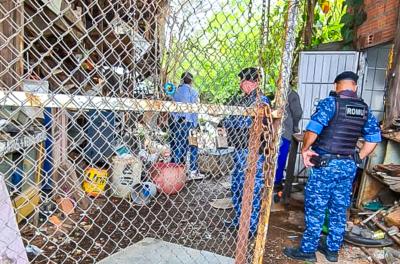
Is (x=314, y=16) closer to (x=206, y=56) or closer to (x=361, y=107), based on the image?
(x=361, y=107)

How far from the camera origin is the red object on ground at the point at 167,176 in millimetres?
5082

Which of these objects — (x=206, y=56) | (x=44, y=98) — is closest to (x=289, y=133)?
(x=206, y=56)

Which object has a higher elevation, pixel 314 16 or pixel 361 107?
pixel 314 16

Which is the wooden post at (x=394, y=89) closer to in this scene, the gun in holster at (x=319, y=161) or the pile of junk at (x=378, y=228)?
the pile of junk at (x=378, y=228)

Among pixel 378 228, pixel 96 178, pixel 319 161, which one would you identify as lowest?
pixel 378 228

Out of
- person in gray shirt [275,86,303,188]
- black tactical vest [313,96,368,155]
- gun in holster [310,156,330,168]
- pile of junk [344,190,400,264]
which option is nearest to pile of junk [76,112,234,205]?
person in gray shirt [275,86,303,188]

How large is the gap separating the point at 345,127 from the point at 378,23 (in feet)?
8.84

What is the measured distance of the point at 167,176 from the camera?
5.11m

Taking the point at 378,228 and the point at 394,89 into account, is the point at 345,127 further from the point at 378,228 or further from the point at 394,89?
the point at 394,89

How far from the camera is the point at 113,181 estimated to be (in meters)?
4.88

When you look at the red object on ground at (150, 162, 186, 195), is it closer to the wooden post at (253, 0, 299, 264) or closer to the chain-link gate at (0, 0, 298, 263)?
the chain-link gate at (0, 0, 298, 263)

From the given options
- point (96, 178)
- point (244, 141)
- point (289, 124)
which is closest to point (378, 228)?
point (289, 124)

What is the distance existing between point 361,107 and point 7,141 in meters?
3.09

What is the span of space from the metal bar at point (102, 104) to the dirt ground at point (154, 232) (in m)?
1.39
